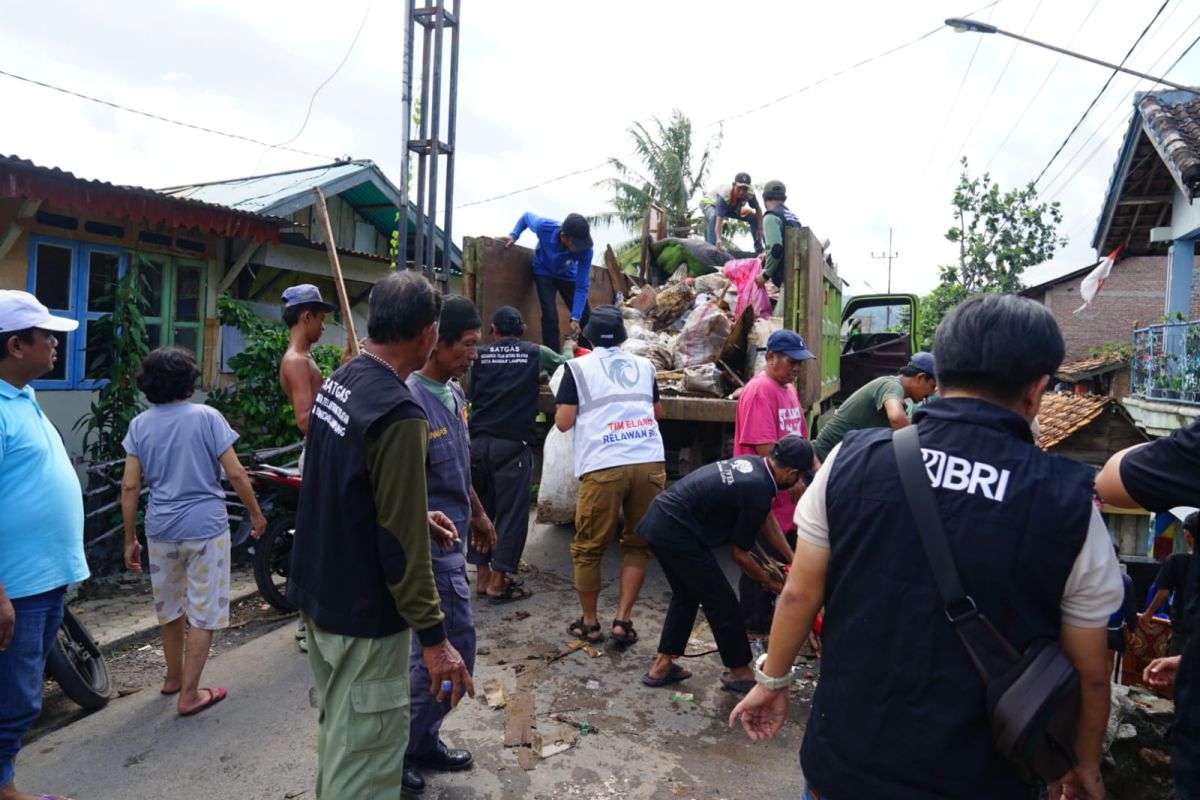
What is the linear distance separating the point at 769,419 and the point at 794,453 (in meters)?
0.87

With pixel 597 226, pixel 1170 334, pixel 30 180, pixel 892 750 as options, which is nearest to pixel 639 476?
pixel 892 750

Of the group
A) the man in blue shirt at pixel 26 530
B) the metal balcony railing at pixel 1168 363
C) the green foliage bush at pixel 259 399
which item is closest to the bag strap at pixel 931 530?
the man in blue shirt at pixel 26 530

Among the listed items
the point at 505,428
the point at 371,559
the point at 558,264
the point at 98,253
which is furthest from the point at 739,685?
the point at 98,253

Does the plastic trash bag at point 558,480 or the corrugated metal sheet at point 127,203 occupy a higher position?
the corrugated metal sheet at point 127,203

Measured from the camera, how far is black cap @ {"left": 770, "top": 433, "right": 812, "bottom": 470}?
3.46 metres

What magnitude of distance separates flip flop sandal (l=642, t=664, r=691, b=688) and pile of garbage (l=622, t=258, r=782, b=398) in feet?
6.34

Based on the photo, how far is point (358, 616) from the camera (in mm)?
2033

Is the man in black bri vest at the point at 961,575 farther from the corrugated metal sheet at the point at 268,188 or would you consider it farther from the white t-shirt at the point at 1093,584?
the corrugated metal sheet at the point at 268,188

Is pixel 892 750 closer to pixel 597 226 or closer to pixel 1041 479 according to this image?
pixel 1041 479

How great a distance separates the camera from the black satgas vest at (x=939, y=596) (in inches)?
54.4

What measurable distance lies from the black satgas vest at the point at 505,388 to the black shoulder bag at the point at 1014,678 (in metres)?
3.48

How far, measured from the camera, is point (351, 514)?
6.62 feet

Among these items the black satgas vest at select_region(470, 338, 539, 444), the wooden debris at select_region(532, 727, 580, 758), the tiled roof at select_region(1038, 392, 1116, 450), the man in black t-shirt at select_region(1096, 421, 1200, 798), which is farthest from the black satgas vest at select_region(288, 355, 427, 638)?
the tiled roof at select_region(1038, 392, 1116, 450)

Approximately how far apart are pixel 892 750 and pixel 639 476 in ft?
9.08
